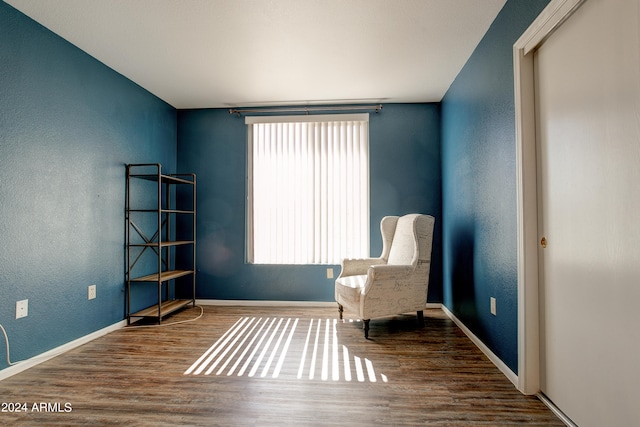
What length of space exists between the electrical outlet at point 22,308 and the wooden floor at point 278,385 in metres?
0.36

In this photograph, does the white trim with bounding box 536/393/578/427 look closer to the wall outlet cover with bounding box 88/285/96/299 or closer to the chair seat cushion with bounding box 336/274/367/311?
the chair seat cushion with bounding box 336/274/367/311

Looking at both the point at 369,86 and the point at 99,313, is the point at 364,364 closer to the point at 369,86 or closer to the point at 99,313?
the point at 99,313

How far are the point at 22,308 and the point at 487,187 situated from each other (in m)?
3.28

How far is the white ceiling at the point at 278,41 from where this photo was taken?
2.05 metres

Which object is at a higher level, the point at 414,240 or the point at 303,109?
the point at 303,109

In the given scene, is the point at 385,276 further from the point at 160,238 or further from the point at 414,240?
the point at 160,238

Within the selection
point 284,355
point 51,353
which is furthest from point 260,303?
point 51,353

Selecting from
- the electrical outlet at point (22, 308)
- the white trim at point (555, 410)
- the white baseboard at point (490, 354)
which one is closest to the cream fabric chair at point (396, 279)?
the white baseboard at point (490, 354)

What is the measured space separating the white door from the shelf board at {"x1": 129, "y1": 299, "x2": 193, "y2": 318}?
10.1 feet

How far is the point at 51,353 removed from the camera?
2270mm

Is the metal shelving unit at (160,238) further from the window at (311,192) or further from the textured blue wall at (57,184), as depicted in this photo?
the window at (311,192)

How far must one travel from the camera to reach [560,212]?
5.13 ft

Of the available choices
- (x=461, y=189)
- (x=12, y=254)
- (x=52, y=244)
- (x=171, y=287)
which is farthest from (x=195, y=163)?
Answer: (x=461, y=189)

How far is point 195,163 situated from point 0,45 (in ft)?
6.72
